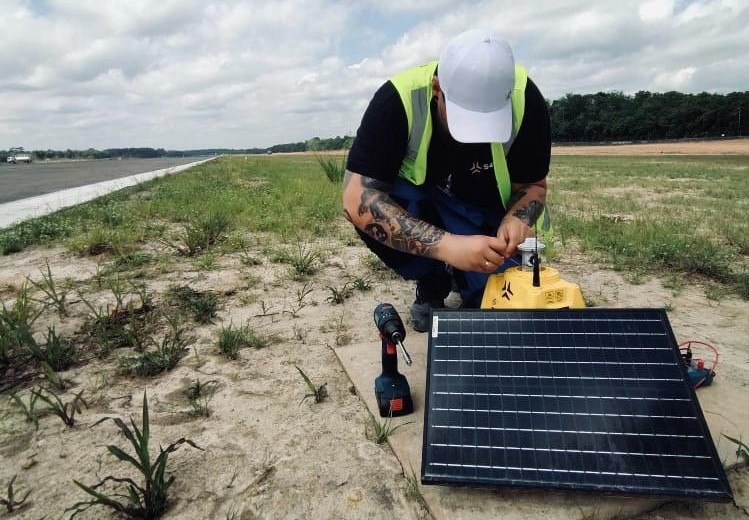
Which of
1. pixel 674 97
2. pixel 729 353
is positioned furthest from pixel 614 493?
pixel 674 97

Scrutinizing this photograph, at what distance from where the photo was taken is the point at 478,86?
6.32 feet

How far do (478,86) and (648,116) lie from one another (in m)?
78.8

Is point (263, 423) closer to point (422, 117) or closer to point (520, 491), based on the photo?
point (520, 491)

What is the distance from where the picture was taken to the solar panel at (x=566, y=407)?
4.59 feet

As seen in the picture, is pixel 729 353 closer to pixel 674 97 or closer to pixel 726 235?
pixel 726 235

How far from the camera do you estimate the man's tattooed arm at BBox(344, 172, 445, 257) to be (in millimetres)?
2309

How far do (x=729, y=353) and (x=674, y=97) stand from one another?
8426 centimetres

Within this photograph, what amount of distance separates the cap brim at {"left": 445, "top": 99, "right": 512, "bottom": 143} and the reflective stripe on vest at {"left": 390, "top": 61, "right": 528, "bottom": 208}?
0.94 feet

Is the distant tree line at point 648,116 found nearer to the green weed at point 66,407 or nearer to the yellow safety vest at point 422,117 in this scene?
the yellow safety vest at point 422,117

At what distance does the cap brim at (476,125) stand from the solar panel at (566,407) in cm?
72

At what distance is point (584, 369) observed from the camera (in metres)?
1.60

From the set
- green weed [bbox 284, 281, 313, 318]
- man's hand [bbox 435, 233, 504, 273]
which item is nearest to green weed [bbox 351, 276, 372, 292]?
green weed [bbox 284, 281, 313, 318]

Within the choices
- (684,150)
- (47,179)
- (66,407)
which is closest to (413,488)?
(66,407)

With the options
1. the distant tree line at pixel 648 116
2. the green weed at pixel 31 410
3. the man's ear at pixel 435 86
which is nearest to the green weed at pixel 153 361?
the green weed at pixel 31 410
